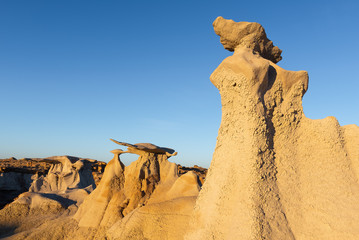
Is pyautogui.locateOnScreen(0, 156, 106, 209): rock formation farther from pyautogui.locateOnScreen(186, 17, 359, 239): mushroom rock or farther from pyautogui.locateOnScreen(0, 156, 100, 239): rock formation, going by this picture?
pyautogui.locateOnScreen(186, 17, 359, 239): mushroom rock

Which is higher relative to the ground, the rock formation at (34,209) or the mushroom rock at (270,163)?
the mushroom rock at (270,163)

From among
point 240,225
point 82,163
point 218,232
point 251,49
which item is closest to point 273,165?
point 240,225

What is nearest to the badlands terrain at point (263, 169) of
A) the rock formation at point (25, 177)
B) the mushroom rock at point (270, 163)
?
the mushroom rock at point (270, 163)

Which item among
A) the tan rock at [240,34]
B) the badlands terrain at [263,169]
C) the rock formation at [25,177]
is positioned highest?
the tan rock at [240,34]

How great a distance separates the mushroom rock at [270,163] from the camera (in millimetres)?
2873

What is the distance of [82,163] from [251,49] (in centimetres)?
1283

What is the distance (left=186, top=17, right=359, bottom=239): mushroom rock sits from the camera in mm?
2873

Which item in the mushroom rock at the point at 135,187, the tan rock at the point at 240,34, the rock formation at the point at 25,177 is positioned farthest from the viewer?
the rock formation at the point at 25,177

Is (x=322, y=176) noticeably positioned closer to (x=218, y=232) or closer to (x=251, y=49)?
(x=218, y=232)

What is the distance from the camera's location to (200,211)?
11.5 ft

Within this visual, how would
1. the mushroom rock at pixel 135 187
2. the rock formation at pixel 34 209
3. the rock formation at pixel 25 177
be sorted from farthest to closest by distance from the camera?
the rock formation at pixel 25 177
the rock formation at pixel 34 209
the mushroom rock at pixel 135 187

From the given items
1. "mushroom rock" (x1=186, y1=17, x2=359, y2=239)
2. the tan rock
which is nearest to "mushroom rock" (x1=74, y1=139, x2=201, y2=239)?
"mushroom rock" (x1=186, y1=17, x2=359, y2=239)

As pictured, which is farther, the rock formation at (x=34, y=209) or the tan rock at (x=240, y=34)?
the rock formation at (x=34, y=209)

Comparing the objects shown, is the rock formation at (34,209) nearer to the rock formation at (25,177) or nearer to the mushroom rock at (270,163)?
the rock formation at (25,177)
